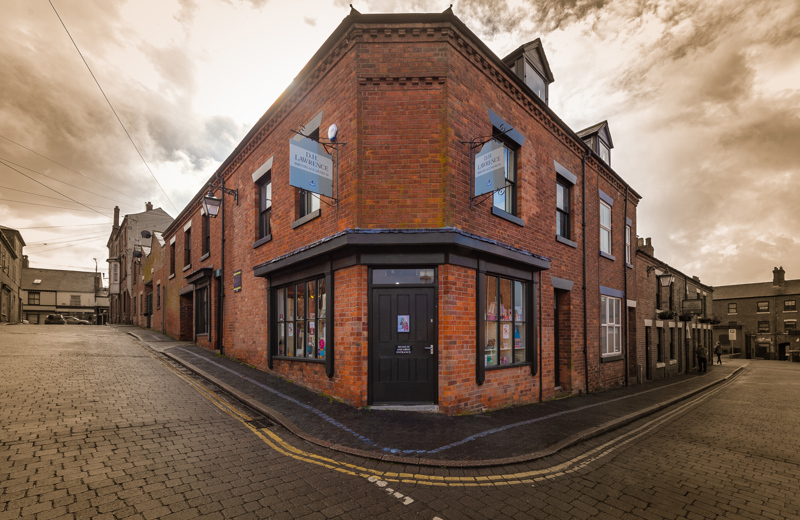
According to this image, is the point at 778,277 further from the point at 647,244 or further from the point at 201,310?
the point at 201,310

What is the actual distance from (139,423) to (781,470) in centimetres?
920

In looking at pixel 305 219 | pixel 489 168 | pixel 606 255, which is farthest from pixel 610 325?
pixel 305 219

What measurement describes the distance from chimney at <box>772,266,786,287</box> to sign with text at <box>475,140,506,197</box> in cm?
6394

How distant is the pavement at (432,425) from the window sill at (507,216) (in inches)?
160

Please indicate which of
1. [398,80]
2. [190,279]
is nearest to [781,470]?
[398,80]

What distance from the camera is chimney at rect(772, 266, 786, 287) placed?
49406 millimetres

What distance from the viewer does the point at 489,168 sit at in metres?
7.05

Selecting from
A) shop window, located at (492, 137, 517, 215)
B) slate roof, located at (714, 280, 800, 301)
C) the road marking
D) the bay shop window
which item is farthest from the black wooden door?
slate roof, located at (714, 280, 800, 301)

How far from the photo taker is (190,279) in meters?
16.6

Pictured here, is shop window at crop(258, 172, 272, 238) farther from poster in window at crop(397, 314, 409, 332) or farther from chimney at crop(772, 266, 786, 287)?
chimney at crop(772, 266, 786, 287)

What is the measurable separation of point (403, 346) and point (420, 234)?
210cm

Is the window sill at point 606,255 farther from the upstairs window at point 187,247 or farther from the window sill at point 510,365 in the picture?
the upstairs window at point 187,247

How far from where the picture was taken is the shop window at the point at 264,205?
11227mm

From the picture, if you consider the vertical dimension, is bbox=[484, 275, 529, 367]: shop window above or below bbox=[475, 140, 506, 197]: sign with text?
below
